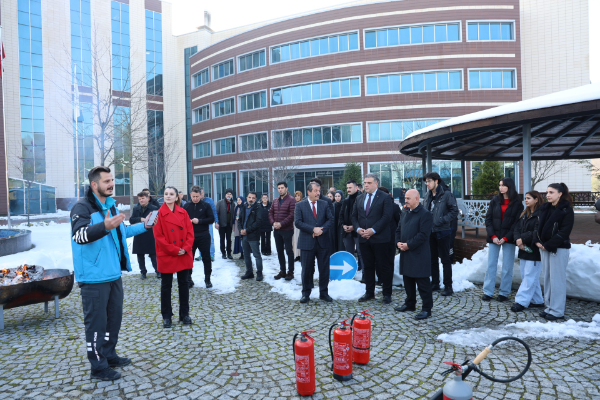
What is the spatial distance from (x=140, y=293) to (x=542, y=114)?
825cm

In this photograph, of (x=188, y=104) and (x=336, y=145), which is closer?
(x=336, y=145)

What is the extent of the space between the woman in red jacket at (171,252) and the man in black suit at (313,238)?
6.52 ft

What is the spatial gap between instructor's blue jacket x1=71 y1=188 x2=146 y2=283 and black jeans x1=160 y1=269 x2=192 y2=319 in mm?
1439

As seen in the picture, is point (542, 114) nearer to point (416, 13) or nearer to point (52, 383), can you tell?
point (52, 383)

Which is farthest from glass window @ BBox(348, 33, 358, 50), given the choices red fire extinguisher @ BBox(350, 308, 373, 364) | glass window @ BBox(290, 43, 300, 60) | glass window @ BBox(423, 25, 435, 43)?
red fire extinguisher @ BBox(350, 308, 373, 364)

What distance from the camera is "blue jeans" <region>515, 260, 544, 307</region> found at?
5779 mm

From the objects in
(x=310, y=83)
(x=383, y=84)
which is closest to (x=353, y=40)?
(x=383, y=84)

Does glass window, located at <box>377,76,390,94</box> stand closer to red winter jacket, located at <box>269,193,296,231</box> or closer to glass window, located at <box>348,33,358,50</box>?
glass window, located at <box>348,33,358,50</box>

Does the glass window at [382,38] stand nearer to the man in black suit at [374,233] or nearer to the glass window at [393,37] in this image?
the glass window at [393,37]

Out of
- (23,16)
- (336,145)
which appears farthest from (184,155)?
(336,145)

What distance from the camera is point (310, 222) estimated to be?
22.5ft

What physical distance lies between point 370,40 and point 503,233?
105 feet

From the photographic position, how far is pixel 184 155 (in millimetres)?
54031

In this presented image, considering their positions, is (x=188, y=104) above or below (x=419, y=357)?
above
